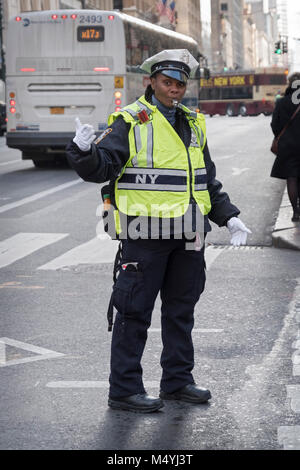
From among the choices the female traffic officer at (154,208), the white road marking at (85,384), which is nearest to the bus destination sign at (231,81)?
the white road marking at (85,384)

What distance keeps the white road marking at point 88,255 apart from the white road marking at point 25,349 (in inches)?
115

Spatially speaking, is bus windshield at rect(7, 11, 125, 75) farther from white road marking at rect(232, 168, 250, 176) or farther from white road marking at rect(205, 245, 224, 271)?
white road marking at rect(205, 245, 224, 271)

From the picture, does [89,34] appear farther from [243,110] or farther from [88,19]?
[243,110]

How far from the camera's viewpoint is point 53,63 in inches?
806

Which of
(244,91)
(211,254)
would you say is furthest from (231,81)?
(211,254)

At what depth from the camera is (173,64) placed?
183 inches

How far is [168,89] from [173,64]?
0.13 m

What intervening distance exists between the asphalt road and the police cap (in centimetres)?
167

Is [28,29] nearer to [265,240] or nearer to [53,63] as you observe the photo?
[53,63]

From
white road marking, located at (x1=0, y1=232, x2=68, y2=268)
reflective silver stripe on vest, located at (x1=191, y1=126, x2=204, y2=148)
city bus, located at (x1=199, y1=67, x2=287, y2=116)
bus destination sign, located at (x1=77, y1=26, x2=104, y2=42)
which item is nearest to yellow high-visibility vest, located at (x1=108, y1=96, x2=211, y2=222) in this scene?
reflective silver stripe on vest, located at (x1=191, y1=126, x2=204, y2=148)

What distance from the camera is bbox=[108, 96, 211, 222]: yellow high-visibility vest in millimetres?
4594

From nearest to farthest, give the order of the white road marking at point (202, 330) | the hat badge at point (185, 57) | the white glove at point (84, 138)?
the white glove at point (84, 138), the hat badge at point (185, 57), the white road marking at point (202, 330)

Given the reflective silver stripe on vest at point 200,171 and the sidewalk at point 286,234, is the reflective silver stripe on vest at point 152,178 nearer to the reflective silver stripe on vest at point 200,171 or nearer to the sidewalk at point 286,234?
the reflective silver stripe on vest at point 200,171

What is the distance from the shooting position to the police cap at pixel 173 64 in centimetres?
465
